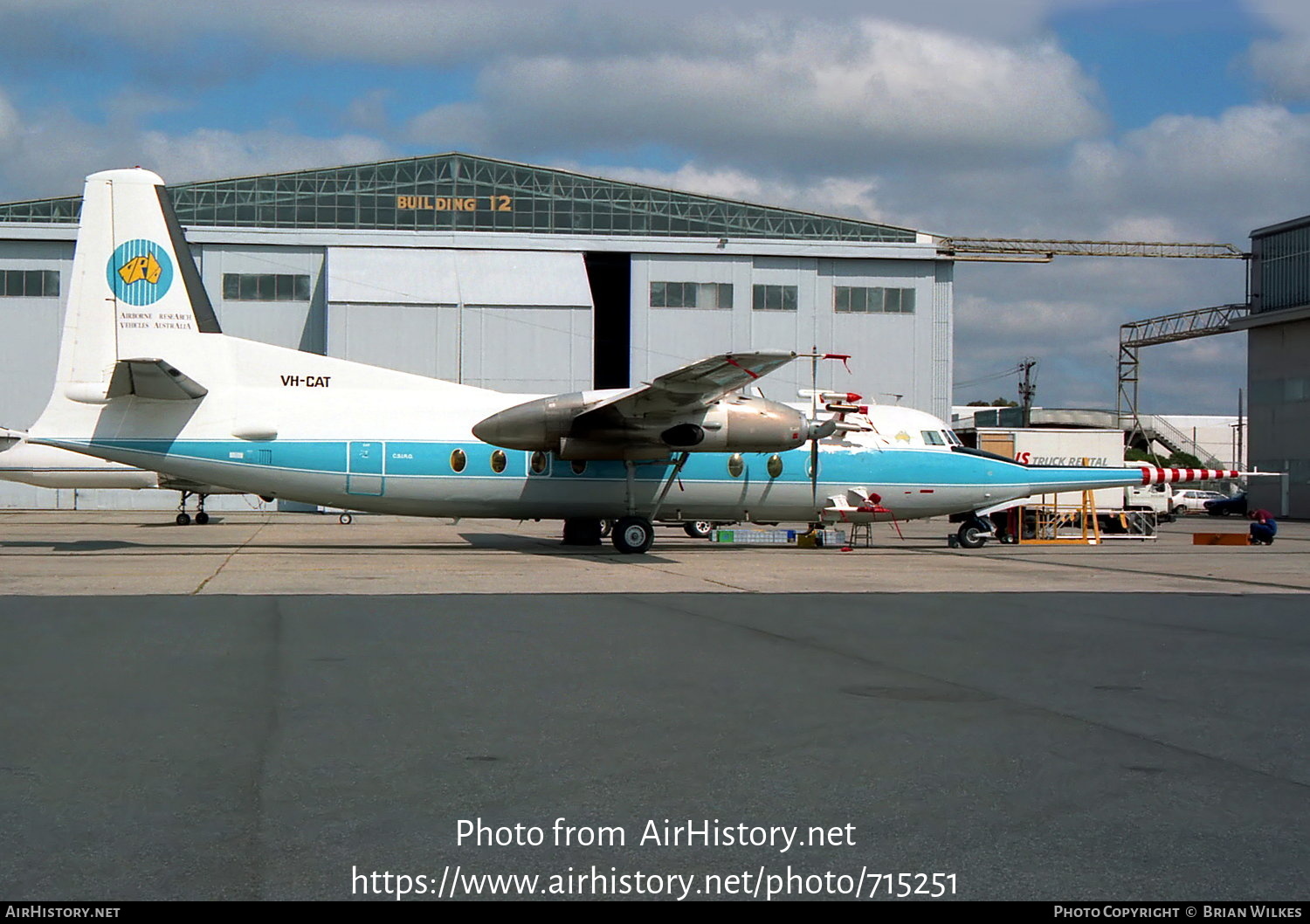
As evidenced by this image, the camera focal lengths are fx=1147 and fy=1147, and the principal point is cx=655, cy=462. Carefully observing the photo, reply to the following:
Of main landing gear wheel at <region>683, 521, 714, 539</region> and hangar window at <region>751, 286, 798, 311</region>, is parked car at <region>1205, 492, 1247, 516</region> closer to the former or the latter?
hangar window at <region>751, 286, 798, 311</region>

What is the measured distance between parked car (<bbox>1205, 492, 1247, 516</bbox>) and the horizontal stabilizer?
6575 centimetres

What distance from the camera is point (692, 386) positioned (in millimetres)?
21625

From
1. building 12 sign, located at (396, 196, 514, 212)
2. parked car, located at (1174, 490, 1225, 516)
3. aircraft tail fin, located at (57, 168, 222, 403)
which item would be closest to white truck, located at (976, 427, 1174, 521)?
building 12 sign, located at (396, 196, 514, 212)

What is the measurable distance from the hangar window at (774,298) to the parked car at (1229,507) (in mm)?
35384

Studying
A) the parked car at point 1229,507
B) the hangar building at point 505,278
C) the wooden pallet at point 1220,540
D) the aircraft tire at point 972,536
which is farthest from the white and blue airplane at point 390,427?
the parked car at point 1229,507

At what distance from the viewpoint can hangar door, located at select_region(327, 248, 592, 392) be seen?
4866 cm

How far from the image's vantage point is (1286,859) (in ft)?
15.7

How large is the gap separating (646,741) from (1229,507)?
73214mm

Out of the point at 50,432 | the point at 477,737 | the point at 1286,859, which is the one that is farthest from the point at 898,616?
the point at 50,432

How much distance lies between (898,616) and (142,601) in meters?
8.56

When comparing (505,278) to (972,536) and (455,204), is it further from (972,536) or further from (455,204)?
(972,536)

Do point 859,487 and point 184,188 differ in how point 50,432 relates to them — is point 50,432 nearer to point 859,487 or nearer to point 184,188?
point 859,487

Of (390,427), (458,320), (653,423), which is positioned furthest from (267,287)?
(653,423)
